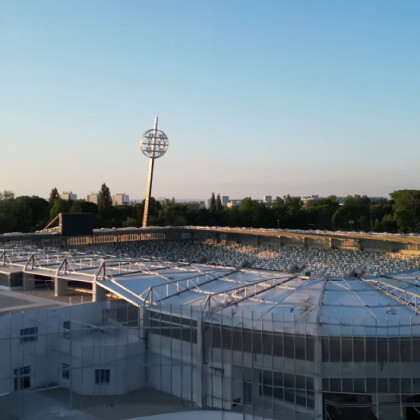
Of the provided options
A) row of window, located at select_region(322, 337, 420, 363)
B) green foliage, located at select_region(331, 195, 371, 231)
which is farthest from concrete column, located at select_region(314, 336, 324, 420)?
green foliage, located at select_region(331, 195, 371, 231)

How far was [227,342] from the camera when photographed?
21.2 meters

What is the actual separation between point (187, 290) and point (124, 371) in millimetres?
5235

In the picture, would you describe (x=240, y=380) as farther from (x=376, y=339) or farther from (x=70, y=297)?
(x=70, y=297)

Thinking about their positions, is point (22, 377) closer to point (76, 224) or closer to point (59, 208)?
point (76, 224)

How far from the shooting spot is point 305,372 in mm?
19609

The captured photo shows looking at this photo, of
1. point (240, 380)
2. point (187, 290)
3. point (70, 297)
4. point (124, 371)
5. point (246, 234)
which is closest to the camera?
point (240, 380)

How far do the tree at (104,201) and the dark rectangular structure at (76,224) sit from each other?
3875 centimetres

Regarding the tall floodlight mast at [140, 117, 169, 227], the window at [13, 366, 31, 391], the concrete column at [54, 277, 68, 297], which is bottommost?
the window at [13, 366, 31, 391]

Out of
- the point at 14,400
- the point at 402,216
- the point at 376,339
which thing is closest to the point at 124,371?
the point at 14,400

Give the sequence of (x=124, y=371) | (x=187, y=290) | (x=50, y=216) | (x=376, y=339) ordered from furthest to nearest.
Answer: (x=50, y=216) < (x=187, y=290) < (x=124, y=371) < (x=376, y=339)

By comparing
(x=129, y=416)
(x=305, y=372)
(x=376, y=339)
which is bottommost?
(x=129, y=416)

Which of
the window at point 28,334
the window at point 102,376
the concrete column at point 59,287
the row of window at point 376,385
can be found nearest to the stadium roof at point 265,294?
the concrete column at point 59,287

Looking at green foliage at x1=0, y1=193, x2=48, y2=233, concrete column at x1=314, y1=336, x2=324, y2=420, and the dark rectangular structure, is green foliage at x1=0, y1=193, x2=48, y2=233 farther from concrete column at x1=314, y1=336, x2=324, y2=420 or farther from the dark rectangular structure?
concrete column at x1=314, y1=336, x2=324, y2=420

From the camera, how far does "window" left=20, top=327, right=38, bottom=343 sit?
906 inches
